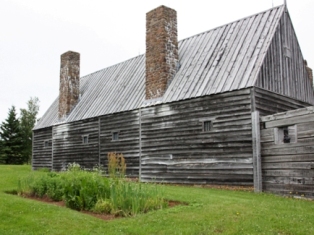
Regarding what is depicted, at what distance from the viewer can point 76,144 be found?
21609 millimetres

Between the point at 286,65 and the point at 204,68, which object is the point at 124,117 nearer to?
the point at 204,68

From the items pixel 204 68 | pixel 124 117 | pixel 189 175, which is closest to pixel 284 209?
pixel 189 175

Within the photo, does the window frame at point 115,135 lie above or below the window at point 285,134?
above

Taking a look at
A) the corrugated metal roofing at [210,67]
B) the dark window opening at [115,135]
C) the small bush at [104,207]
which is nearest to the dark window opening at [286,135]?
the corrugated metal roofing at [210,67]

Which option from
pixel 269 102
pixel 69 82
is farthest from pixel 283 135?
pixel 69 82

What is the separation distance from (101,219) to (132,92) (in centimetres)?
1169

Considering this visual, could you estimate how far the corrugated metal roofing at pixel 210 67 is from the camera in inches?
556

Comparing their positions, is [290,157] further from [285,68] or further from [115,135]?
[115,135]

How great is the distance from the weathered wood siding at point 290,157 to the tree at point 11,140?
3495cm

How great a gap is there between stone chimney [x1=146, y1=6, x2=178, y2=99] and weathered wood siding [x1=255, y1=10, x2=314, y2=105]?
15.5ft

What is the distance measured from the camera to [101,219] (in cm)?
795

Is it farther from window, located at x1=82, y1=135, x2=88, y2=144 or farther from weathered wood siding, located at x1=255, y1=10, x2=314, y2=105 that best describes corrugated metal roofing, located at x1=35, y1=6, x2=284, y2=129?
window, located at x1=82, y1=135, x2=88, y2=144

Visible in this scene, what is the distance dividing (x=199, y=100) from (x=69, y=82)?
12.3 metres

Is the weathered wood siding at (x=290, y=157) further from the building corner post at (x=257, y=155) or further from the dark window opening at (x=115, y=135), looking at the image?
the dark window opening at (x=115, y=135)
